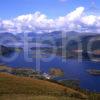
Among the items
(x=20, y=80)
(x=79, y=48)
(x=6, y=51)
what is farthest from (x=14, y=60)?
(x=20, y=80)

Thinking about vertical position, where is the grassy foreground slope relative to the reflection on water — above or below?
above

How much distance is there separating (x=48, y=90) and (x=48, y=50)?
159 metres

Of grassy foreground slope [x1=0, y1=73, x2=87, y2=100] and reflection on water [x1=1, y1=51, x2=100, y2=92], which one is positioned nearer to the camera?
grassy foreground slope [x1=0, y1=73, x2=87, y2=100]

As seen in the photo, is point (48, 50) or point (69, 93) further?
point (48, 50)

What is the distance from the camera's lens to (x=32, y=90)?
1094 inches

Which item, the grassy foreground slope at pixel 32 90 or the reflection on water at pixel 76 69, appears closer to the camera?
the grassy foreground slope at pixel 32 90

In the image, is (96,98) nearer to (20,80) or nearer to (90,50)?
(20,80)

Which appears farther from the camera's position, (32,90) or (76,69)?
(76,69)

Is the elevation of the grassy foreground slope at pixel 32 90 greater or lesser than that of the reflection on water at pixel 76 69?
greater

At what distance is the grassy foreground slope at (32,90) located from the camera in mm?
25481

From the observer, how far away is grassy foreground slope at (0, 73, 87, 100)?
2548 cm

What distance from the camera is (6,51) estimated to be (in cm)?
15575

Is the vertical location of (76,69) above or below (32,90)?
below

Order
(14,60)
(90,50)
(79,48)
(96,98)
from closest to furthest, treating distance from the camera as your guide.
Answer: (96,98), (14,60), (90,50), (79,48)
